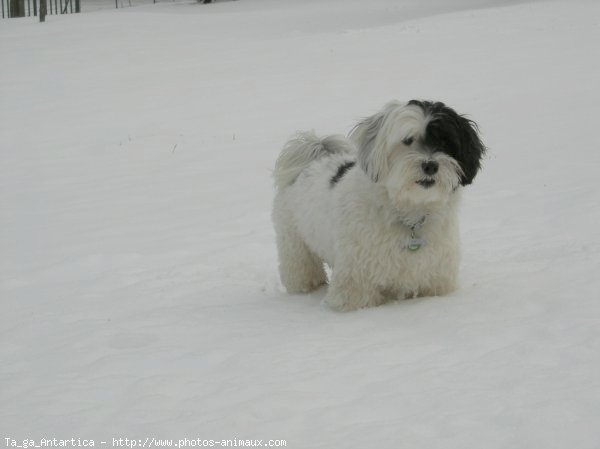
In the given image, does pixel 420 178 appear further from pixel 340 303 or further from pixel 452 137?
pixel 340 303

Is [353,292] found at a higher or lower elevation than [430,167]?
lower

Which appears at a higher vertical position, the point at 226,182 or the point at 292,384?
the point at 292,384

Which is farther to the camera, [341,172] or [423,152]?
[341,172]

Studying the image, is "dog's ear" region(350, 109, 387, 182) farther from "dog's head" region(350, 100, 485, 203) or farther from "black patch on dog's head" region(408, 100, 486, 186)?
"black patch on dog's head" region(408, 100, 486, 186)

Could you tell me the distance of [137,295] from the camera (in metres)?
6.78

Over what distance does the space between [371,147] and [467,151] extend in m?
0.58

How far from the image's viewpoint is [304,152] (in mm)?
6402

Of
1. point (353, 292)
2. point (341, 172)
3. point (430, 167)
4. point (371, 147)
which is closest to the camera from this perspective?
point (430, 167)

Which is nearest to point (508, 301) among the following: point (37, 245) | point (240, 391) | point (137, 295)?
point (240, 391)

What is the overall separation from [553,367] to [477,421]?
2.20 ft

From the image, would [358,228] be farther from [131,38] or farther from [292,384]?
[131,38]

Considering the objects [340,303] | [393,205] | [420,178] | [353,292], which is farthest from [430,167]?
[340,303]

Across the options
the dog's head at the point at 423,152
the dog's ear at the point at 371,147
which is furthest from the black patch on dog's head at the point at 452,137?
the dog's ear at the point at 371,147

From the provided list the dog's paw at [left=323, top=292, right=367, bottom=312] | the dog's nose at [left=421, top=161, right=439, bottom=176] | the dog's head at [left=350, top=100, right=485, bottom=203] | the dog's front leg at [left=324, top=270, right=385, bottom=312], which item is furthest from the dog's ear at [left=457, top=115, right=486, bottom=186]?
the dog's paw at [left=323, top=292, right=367, bottom=312]
